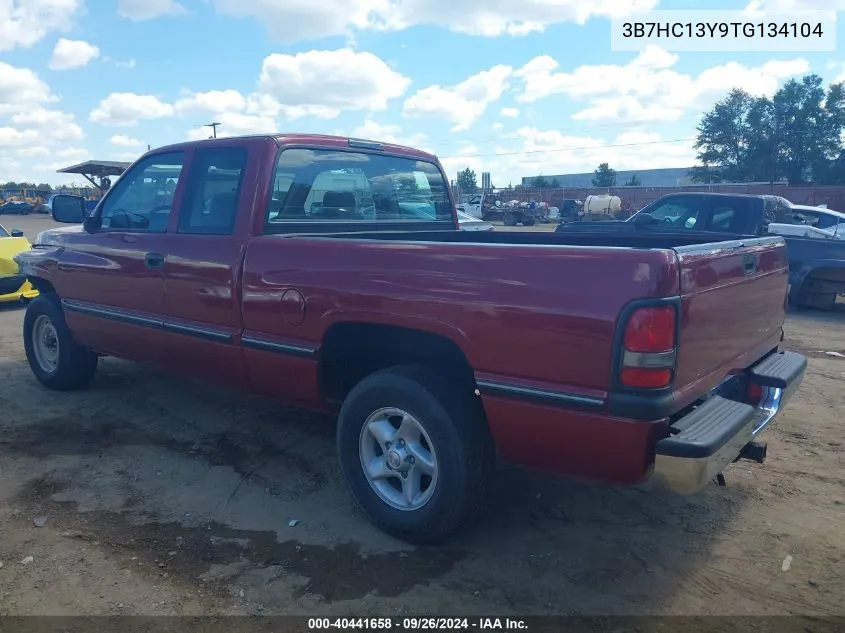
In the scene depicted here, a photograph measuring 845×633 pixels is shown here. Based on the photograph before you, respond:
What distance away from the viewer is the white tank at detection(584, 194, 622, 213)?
125 feet

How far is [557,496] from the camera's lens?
12.7 ft

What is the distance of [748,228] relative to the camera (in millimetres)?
10094

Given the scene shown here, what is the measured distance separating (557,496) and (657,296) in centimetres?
174

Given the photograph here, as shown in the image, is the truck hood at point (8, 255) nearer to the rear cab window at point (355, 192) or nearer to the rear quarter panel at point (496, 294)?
the rear cab window at point (355, 192)

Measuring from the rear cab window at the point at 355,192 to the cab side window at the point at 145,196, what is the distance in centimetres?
89

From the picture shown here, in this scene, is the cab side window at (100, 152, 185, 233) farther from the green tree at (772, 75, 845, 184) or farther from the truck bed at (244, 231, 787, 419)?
the green tree at (772, 75, 845, 184)

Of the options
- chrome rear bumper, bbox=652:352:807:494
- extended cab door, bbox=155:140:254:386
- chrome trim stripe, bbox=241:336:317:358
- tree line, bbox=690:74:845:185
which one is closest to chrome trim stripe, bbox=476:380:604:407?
chrome rear bumper, bbox=652:352:807:494

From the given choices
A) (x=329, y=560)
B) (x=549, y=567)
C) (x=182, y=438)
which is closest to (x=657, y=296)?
(x=549, y=567)

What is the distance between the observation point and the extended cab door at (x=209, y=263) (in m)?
3.99

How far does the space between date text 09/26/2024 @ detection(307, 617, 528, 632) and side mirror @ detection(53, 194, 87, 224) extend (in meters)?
4.11

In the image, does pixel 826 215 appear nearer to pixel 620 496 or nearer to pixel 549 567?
pixel 620 496

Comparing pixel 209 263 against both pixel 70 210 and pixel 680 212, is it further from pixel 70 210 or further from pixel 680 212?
pixel 680 212

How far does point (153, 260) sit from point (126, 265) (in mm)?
377

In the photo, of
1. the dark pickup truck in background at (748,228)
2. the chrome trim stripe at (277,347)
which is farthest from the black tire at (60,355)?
the dark pickup truck in background at (748,228)
